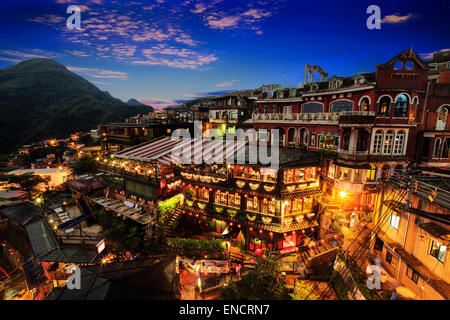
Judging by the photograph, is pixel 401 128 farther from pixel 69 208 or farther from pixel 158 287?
pixel 69 208

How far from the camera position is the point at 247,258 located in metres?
21.0

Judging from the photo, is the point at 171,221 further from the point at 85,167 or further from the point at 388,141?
the point at 85,167

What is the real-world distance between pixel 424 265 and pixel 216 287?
1465 centimetres

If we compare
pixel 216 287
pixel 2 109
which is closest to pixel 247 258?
pixel 216 287

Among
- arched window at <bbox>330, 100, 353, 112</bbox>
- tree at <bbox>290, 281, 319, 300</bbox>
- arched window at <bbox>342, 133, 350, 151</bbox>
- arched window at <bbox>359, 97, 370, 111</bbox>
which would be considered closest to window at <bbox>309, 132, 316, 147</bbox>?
arched window at <bbox>330, 100, 353, 112</bbox>

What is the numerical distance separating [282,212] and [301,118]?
48.3ft

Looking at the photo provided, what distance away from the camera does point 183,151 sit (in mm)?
25969

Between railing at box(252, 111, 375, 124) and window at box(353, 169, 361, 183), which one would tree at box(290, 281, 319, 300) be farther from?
railing at box(252, 111, 375, 124)

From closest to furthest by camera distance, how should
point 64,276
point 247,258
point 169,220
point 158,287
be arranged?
1. point 158,287
2. point 64,276
3. point 247,258
4. point 169,220

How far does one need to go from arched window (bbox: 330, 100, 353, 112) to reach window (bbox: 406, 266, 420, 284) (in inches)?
708

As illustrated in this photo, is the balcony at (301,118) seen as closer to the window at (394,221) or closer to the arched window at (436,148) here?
the arched window at (436,148)

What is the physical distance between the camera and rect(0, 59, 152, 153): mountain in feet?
298

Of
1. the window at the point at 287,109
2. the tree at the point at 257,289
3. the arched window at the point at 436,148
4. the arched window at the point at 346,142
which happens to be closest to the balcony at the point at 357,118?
the arched window at the point at 346,142
